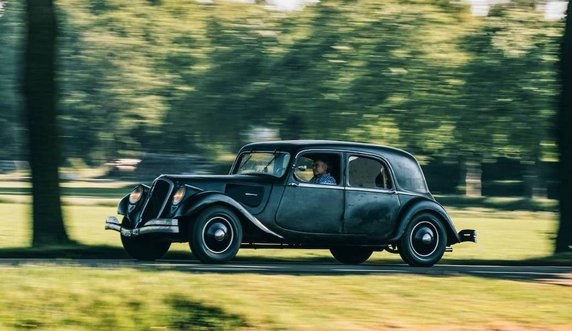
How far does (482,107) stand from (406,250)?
26.7m

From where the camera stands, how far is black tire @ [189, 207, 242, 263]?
47.9 ft

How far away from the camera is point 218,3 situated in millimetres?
47594

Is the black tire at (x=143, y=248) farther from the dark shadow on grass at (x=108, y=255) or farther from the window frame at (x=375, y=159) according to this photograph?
the window frame at (x=375, y=159)

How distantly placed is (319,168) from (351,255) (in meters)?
2.18

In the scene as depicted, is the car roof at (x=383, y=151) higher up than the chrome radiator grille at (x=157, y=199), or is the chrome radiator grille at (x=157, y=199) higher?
the car roof at (x=383, y=151)

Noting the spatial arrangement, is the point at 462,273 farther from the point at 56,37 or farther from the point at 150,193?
the point at 56,37

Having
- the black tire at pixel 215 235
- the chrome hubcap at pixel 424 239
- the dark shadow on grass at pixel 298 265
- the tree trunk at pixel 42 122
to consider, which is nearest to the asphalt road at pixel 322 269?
the dark shadow on grass at pixel 298 265

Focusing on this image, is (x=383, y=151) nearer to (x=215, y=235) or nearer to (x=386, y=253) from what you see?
(x=215, y=235)

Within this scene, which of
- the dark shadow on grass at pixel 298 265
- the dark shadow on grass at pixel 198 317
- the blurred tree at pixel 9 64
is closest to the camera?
the dark shadow on grass at pixel 198 317

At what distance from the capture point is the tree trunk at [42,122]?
17.9 metres

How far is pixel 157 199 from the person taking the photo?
49.3 feet

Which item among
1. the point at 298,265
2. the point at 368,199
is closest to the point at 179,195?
the point at 298,265

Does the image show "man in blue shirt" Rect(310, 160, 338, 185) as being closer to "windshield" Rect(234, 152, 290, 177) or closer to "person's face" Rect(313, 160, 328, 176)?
"person's face" Rect(313, 160, 328, 176)

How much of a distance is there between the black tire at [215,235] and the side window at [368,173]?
1983mm
